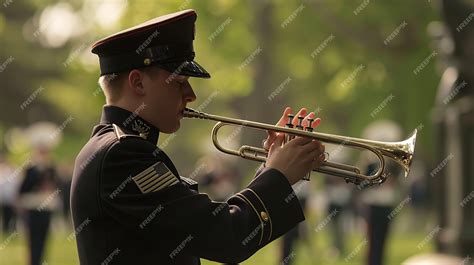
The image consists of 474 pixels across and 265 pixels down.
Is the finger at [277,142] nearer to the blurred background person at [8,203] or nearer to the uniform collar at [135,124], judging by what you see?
the uniform collar at [135,124]

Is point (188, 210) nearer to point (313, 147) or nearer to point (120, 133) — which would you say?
point (120, 133)

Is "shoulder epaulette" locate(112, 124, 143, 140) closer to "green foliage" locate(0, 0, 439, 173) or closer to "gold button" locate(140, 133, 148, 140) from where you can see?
"gold button" locate(140, 133, 148, 140)

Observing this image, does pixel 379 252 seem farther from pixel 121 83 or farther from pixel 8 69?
pixel 8 69

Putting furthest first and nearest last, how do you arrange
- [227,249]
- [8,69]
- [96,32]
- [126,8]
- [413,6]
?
[8,69] → [96,32] → [126,8] → [413,6] → [227,249]

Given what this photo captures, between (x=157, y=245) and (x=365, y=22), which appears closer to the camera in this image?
(x=157, y=245)

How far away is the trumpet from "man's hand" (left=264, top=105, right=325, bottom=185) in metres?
0.09

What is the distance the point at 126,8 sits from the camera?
1200 inches

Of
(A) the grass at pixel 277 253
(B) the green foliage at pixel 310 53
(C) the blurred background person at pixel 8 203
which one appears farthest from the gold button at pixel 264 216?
(B) the green foliage at pixel 310 53

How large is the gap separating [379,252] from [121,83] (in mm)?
9372

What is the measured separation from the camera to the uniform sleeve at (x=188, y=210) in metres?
3.79

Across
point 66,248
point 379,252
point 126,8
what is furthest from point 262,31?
point 379,252

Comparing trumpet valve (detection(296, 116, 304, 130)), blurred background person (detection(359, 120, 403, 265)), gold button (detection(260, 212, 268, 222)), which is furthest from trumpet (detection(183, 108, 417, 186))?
blurred background person (detection(359, 120, 403, 265))

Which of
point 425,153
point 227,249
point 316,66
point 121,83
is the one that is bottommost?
point 425,153

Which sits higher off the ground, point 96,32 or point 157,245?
point 157,245
